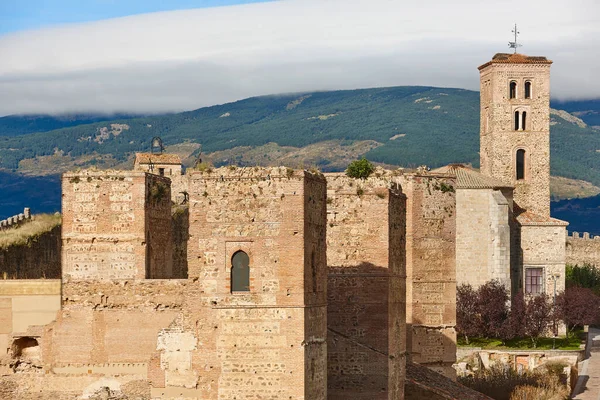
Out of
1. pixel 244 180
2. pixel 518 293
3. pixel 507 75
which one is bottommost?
pixel 518 293

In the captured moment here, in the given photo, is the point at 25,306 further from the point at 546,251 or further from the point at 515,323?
the point at 546,251

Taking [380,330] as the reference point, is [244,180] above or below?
above

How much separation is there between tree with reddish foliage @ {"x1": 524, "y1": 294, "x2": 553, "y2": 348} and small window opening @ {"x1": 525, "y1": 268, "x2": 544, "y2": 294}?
5.60m

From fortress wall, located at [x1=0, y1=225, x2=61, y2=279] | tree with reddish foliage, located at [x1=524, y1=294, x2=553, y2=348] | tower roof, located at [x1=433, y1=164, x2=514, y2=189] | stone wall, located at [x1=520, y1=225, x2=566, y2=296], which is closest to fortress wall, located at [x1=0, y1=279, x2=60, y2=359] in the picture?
fortress wall, located at [x1=0, y1=225, x2=61, y2=279]

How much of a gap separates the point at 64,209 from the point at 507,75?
5374cm

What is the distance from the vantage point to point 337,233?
112 ft

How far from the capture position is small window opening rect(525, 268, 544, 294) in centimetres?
7394

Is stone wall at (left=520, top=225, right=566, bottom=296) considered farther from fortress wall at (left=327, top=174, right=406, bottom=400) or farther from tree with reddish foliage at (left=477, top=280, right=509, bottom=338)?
fortress wall at (left=327, top=174, right=406, bottom=400)

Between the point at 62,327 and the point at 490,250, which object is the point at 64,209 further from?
the point at 490,250

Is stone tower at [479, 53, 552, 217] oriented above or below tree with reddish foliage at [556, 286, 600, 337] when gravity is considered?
above

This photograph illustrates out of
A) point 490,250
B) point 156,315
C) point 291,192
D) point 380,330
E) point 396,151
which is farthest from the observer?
point 396,151

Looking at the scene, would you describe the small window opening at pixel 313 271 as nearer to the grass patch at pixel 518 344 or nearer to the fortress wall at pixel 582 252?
the grass patch at pixel 518 344

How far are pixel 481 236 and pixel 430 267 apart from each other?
28682 millimetres

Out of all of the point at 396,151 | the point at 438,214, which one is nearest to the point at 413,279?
the point at 438,214
